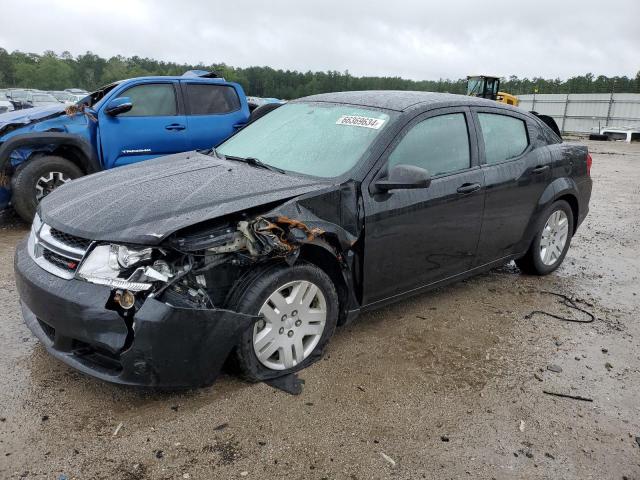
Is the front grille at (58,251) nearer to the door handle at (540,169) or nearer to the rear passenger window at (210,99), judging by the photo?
the door handle at (540,169)

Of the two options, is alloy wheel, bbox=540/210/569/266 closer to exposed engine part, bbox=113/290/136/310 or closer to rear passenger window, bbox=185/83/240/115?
exposed engine part, bbox=113/290/136/310

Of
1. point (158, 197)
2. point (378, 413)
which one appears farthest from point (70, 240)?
point (378, 413)

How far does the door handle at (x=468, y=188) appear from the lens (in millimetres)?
3844

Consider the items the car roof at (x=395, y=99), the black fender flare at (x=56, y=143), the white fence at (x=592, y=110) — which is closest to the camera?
the car roof at (x=395, y=99)

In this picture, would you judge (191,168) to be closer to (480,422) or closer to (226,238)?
(226,238)

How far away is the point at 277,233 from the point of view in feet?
9.30

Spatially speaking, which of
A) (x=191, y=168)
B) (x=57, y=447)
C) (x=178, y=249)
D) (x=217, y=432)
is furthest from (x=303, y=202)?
(x=57, y=447)

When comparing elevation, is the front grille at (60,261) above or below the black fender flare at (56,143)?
below

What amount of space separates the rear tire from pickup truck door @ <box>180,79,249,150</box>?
414 centimetres

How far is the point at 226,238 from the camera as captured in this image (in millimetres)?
2734

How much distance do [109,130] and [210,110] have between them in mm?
1463

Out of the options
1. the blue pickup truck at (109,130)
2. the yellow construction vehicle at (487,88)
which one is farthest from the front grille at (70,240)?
the yellow construction vehicle at (487,88)

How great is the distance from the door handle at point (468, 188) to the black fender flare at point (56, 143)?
4.59m

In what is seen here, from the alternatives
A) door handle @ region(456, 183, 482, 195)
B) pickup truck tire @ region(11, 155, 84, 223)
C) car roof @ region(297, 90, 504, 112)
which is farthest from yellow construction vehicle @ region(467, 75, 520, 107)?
door handle @ region(456, 183, 482, 195)
